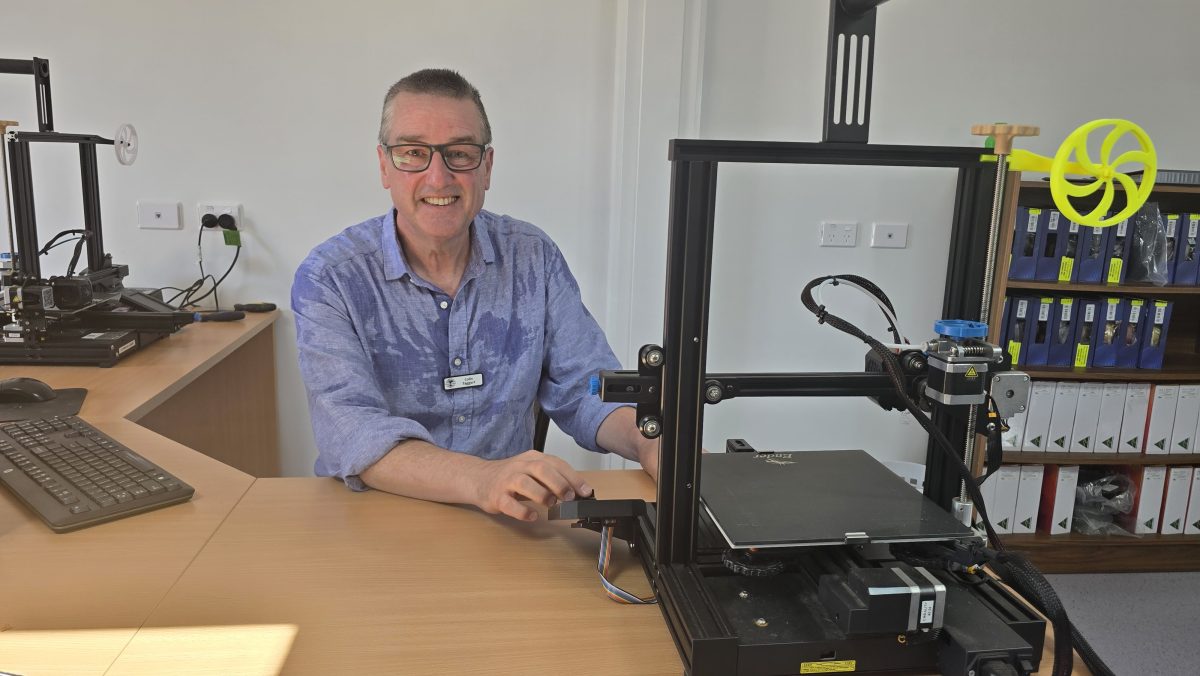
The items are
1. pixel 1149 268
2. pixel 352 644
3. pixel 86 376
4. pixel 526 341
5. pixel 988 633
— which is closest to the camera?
pixel 988 633

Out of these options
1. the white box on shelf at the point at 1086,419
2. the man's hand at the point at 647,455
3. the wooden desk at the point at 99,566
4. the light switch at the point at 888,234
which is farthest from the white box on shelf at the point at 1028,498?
the wooden desk at the point at 99,566

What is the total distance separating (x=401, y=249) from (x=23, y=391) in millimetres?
750

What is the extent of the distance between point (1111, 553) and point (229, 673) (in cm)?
297

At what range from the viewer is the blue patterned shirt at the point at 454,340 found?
56.5 inches

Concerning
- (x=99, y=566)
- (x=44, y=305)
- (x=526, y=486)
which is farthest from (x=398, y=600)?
(x=44, y=305)

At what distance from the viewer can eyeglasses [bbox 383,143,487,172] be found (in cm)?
159

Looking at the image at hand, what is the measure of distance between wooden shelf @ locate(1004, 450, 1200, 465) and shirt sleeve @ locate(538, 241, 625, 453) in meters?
1.80

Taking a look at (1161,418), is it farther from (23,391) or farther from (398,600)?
(23,391)

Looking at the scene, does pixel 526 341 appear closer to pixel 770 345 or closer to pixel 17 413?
pixel 17 413

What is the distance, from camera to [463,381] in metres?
1.60

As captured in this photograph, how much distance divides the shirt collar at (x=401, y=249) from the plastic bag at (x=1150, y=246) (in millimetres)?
2248

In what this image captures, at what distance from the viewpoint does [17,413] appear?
59.2 inches

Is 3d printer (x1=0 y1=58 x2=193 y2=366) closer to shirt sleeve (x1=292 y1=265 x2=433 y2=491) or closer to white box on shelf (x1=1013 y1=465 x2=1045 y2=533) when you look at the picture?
shirt sleeve (x1=292 y1=265 x2=433 y2=491)

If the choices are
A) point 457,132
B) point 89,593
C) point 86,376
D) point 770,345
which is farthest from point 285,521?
point 770,345
